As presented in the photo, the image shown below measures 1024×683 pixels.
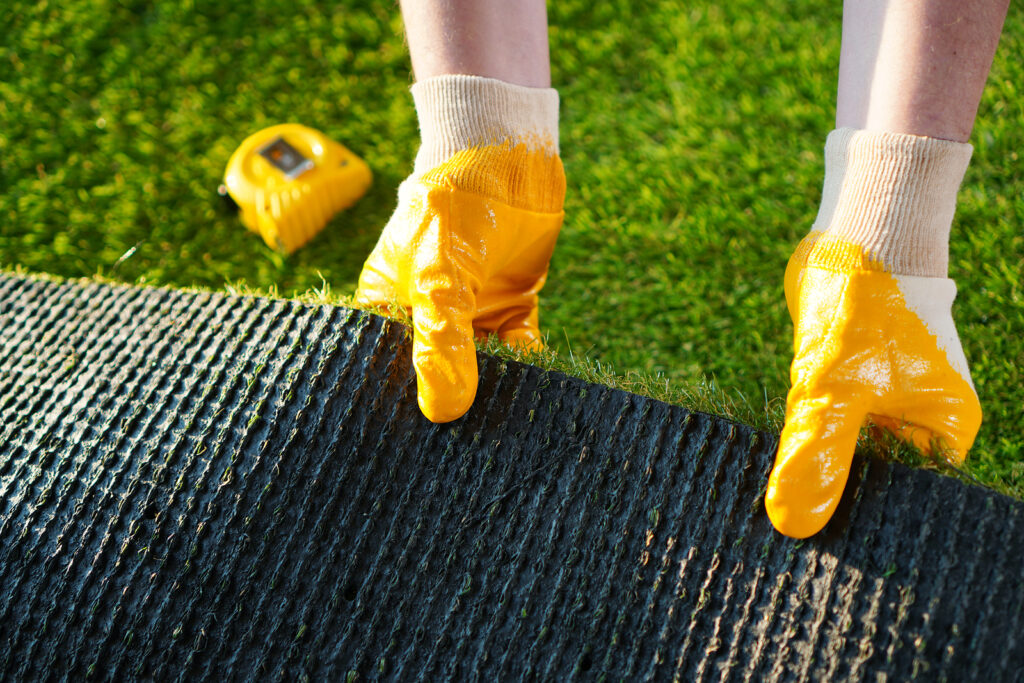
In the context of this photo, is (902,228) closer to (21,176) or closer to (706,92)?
(706,92)

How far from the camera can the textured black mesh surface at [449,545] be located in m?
0.88

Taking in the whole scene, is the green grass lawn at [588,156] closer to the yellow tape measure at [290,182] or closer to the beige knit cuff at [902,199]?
the yellow tape measure at [290,182]

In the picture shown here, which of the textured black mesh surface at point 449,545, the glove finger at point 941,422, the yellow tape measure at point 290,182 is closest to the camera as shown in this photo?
the textured black mesh surface at point 449,545

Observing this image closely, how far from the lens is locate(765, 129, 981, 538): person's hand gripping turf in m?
0.93

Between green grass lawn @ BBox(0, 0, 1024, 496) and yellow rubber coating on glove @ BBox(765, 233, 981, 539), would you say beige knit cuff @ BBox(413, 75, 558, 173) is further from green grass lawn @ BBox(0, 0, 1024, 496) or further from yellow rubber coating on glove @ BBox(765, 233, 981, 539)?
yellow rubber coating on glove @ BBox(765, 233, 981, 539)

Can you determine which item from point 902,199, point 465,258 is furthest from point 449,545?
point 902,199

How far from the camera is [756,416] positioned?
1108mm

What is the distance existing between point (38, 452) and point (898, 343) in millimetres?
1276

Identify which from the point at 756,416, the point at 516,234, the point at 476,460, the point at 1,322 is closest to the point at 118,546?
the point at 476,460

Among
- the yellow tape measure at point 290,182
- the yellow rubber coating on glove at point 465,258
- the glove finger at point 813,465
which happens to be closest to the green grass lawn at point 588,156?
the yellow tape measure at point 290,182

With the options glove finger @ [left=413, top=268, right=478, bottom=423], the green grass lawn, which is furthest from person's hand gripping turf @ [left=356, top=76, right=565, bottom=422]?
the green grass lawn

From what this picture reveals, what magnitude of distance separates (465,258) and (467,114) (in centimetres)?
27

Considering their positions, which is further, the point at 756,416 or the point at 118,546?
the point at 756,416

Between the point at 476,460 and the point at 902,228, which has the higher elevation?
the point at 902,228
